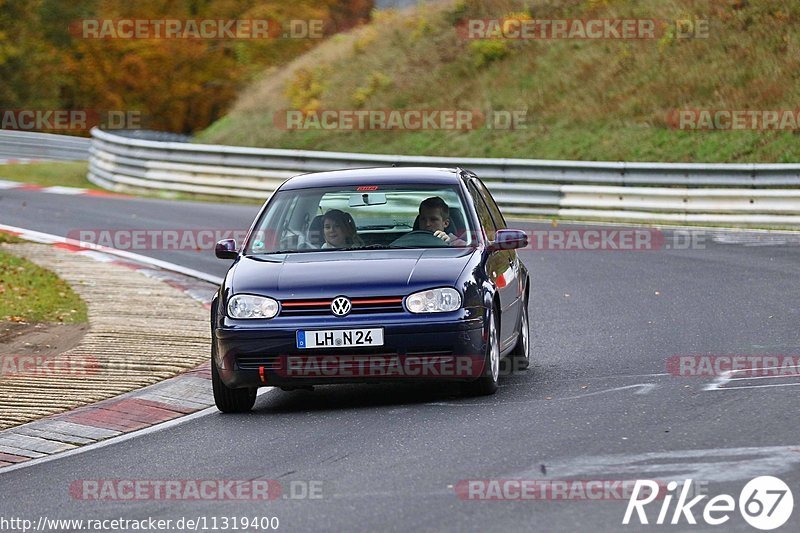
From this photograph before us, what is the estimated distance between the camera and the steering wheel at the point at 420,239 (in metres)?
10.1

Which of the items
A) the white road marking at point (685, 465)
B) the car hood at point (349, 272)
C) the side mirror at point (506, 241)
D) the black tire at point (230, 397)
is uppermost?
the side mirror at point (506, 241)

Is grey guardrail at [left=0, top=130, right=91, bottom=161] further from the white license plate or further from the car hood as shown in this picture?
the white license plate

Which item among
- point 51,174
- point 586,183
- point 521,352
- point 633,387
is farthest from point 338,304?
point 51,174

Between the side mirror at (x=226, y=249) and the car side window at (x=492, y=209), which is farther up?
the car side window at (x=492, y=209)

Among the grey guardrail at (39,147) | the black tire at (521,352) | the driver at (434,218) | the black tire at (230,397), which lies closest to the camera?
the black tire at (230,397)

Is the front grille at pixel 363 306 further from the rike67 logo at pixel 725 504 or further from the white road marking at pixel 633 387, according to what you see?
the rike67 logo at pixel 725 504

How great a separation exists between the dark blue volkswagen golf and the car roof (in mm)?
109

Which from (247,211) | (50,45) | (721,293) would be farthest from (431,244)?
(50,45)

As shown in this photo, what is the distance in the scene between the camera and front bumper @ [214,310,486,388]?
904 cm

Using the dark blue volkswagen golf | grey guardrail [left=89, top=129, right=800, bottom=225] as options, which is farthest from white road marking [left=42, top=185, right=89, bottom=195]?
the dark blue volkswagen golf

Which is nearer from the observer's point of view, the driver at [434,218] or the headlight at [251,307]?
the headlight at [251,307]

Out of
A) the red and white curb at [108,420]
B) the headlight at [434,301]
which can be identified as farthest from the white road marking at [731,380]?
the red and white curb at [108,420]

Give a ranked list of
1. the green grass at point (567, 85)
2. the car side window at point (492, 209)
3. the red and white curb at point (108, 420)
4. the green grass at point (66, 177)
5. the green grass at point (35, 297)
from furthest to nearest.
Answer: the green grass at point (66, 177), the green grass at point (567, 85), the green grass at point (35, 297), the car side window at point (492, 209), the red and white curb at point (108, 420)

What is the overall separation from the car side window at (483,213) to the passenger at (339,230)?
93cm
